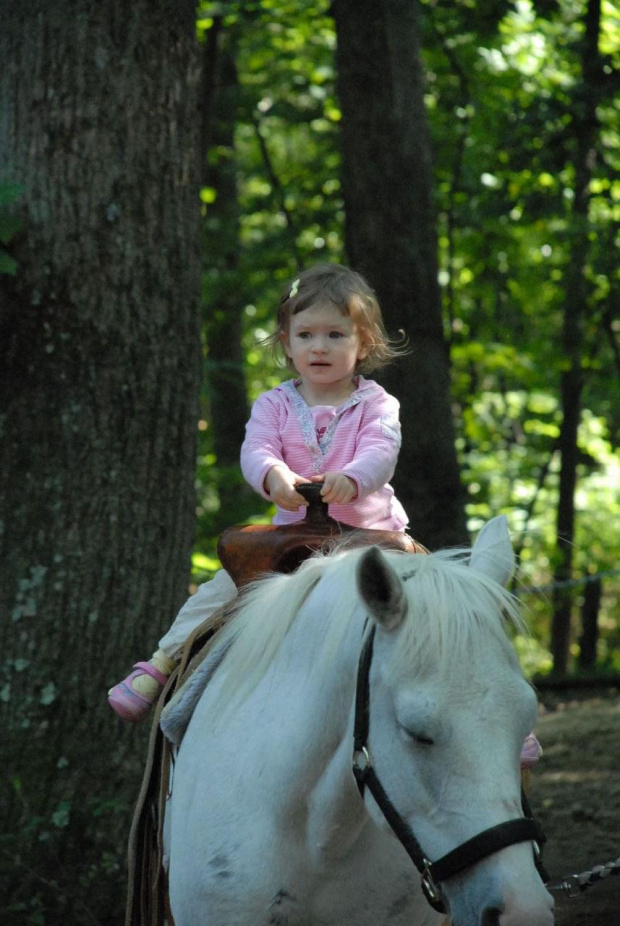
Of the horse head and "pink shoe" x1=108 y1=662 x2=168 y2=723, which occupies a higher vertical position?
the horse head

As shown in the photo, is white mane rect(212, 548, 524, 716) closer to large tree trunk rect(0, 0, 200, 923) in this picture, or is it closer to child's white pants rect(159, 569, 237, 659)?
child's white pants rect(159, 569, 237, 659)

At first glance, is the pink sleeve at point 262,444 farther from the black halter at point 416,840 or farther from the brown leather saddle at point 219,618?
the black halter at point 416,840

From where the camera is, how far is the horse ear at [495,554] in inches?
103

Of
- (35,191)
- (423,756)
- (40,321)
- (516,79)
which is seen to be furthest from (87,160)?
(516,79)

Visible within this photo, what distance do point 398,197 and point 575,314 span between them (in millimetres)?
4621

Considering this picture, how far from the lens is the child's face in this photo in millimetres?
3373

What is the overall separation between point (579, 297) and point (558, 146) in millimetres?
1516

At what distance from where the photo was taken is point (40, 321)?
470 cm

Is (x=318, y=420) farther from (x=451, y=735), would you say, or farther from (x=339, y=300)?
(x=451, y=735)

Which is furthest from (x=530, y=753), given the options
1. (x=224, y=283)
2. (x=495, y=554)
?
(x=224, y=283)

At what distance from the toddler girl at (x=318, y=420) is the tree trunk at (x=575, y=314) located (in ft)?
23.0

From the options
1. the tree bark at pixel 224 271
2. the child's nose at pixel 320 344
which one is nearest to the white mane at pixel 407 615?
the child's nose at pixel 320 344

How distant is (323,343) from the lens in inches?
133

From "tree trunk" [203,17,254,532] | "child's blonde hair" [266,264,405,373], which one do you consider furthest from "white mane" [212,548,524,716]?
"tree trunk" [203,17,254,532]
